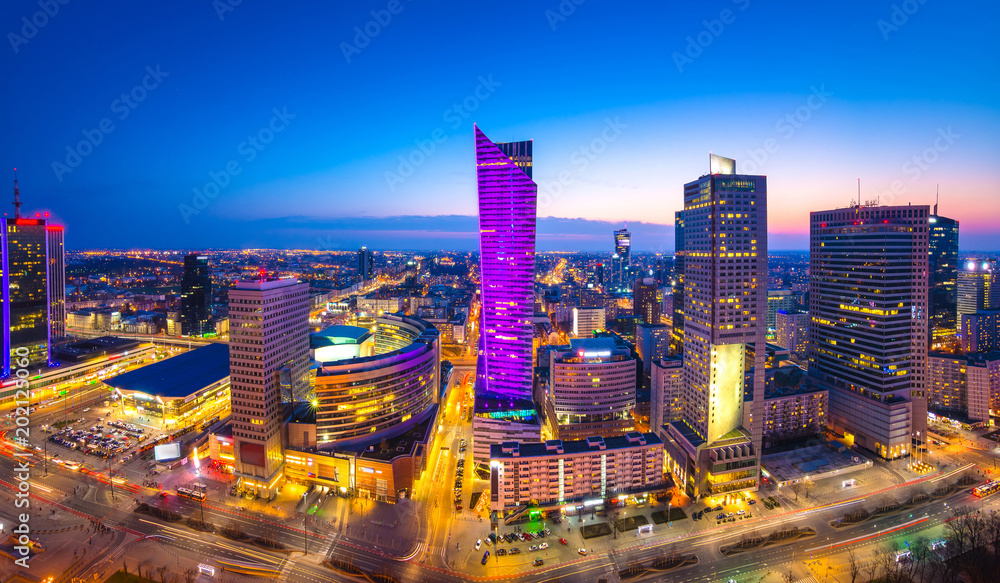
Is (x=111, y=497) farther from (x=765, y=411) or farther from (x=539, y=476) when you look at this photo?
(x=765, y=411)

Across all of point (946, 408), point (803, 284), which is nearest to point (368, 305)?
point (946, 408)

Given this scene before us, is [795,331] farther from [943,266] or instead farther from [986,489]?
[986,489]

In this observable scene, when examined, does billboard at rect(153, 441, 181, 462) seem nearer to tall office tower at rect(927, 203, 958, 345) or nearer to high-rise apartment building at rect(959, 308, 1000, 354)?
high-rise apartment building at rect(959, 308, 1000, 354)

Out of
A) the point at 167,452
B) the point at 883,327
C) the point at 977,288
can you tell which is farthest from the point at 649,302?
the point at 167,452

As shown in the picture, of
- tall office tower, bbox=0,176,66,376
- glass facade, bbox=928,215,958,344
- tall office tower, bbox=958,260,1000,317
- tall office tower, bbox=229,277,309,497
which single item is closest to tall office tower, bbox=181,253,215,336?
tall office tower, bbox=0,176,66,376

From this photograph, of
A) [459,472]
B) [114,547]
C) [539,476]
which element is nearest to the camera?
[114,547]

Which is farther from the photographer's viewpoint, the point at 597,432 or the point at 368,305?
the point at 368,305

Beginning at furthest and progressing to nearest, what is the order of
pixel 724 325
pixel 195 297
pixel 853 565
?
pixel 195 297 < pixel 724 325 < pixel 853 565
